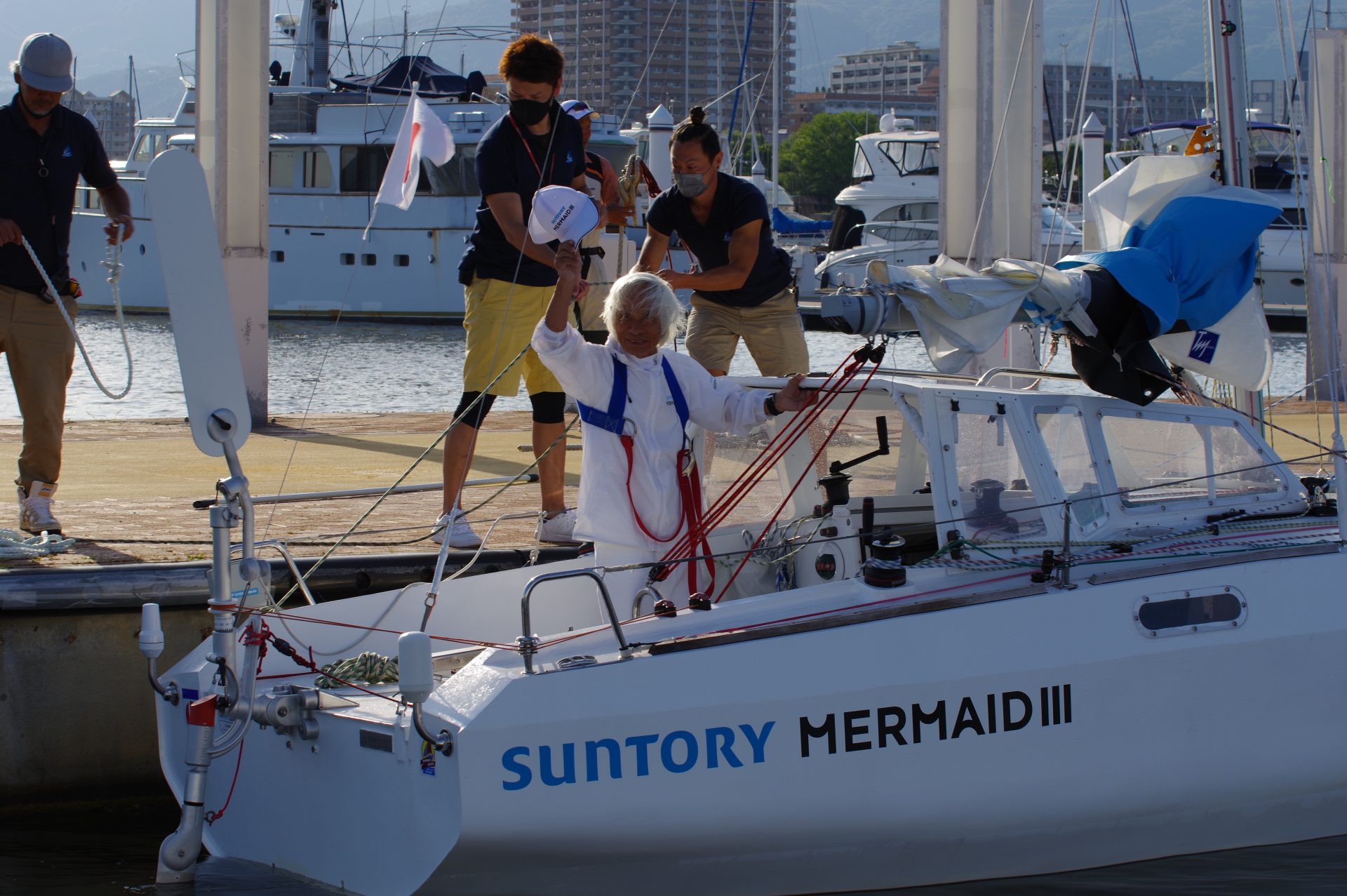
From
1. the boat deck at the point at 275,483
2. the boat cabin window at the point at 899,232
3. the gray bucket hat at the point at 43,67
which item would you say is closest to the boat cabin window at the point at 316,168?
the boat cabin window at the point at 899,232

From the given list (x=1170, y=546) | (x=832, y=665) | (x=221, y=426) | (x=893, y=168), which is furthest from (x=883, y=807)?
(x=893, y=168)

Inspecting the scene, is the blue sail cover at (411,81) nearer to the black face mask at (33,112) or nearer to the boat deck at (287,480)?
the boat deck at (287,480)

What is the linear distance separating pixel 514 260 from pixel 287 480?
7.68ft

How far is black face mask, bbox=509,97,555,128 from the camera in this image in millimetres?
5863

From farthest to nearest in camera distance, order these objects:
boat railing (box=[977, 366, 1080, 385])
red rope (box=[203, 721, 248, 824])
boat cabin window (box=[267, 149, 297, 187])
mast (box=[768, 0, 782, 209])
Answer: boat cabin window (box=[267, 149, 297, 187])
mast (box=[768, 0, 782, 209])
boat railing (box=[977, 366, 1080, 385])
red rope (box=[203, 721, 248, 824])

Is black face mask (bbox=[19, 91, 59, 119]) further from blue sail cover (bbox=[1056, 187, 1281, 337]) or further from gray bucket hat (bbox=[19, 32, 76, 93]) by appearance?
blue sail cover (bbox=[1056, 187, 1281, 337])

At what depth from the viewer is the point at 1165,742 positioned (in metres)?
4.32

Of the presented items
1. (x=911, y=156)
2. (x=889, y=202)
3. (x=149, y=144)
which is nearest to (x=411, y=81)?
(x=149, y=144)

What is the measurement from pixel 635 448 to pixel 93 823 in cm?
249

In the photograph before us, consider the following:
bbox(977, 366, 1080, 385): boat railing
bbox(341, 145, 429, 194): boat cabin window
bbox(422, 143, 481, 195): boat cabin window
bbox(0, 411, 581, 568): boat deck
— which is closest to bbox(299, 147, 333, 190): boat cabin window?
bbox(341, 145, 429, 194): boat cabin window

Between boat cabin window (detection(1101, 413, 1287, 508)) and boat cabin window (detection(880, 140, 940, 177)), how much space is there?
3640 cm

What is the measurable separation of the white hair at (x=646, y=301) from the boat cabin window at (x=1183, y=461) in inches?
56.0

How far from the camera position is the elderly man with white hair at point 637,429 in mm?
4629

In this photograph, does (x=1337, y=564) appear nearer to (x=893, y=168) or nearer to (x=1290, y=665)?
(x=1290, y=665)
